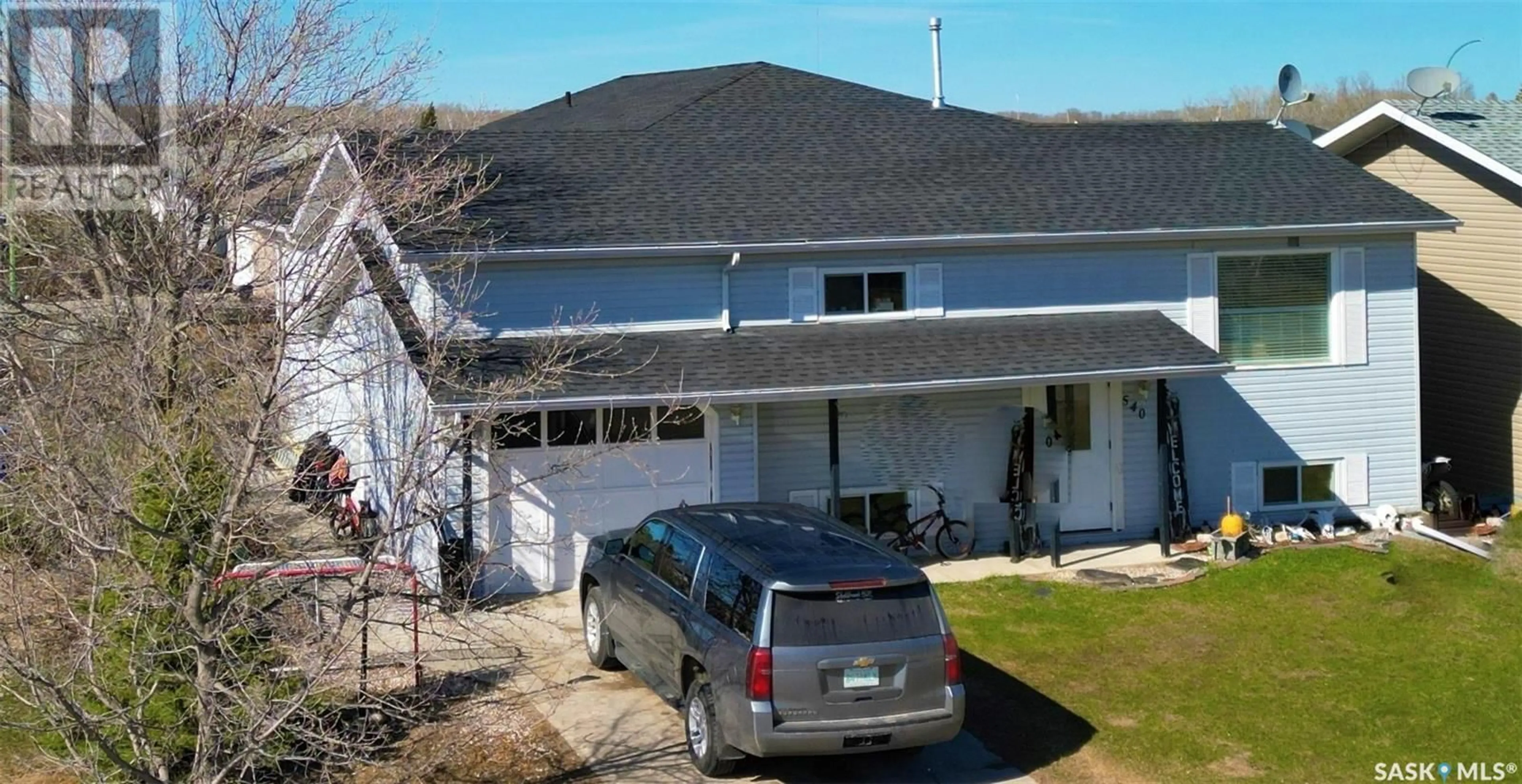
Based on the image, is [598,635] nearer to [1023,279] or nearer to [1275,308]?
[1023,279]

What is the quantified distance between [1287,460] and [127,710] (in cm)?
1470

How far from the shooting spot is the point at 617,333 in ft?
53.3

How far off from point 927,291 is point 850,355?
1.65m

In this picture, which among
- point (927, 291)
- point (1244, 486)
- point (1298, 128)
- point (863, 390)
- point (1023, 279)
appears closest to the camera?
point (863, 390)

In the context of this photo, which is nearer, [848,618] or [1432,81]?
[848,618]

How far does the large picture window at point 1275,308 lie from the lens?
1848 centimetres

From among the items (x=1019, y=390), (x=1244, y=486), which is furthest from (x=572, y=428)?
(x=1244, y=486)

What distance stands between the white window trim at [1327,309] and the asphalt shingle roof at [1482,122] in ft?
9.79

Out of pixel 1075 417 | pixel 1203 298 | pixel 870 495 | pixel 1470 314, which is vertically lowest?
pixel 870 495

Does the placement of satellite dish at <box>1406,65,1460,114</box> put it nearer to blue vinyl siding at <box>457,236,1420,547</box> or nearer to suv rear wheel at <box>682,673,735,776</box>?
blue vinyl siding at <box>457,236,1420,547</box>

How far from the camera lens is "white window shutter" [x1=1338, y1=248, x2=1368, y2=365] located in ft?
60.9

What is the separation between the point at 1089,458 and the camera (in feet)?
58.7

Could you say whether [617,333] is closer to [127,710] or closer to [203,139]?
[203,139]

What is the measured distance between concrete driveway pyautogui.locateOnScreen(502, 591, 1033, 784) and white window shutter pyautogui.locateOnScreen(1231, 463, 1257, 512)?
8455mm
